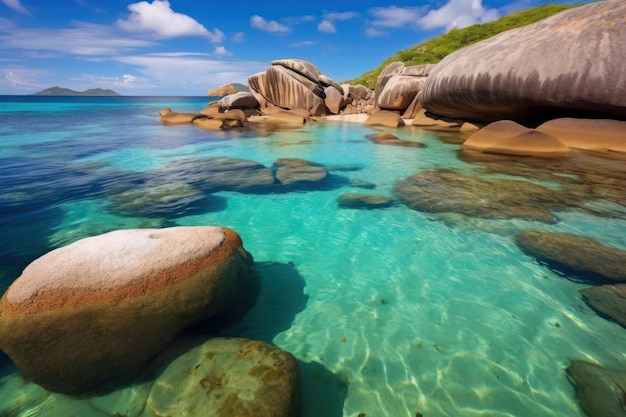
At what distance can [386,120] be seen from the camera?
65.2 ft

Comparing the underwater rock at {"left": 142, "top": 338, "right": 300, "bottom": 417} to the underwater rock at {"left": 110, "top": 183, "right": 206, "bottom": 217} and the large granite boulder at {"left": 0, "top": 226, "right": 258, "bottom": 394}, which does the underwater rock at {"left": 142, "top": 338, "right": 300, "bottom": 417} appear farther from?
the underwater rock at {"left": 110, "top": 183, "right": 206, "bottom": 217}

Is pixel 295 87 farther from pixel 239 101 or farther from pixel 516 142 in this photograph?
pixel 516 142

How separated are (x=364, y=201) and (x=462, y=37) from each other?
42.2 metres

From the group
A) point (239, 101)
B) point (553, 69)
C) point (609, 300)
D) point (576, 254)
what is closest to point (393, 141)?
point (553, 69)

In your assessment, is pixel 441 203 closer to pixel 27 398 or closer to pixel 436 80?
pixel 27 398

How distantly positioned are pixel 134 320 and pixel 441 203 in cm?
562

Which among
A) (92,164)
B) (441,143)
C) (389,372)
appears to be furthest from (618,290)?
(92,164)

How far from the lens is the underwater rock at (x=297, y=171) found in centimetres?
820

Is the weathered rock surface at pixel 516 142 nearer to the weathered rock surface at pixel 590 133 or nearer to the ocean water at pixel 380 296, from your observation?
the weathered rock surface at pixel 590 133

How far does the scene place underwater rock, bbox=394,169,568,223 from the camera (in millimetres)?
5762

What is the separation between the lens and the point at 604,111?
32.8 feet

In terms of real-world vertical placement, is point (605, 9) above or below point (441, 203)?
above

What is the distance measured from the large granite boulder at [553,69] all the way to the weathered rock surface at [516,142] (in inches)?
48.9

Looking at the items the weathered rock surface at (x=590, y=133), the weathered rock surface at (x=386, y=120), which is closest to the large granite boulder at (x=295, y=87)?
the weathered rock surface at (x=386, y=120)
